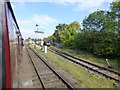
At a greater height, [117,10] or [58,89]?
[117,10]

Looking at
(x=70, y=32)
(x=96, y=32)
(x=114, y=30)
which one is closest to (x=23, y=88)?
(x=114, y=30)

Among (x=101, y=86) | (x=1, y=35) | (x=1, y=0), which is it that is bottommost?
(x=101, y=86)

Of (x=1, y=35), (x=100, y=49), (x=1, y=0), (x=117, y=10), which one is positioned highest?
(x=117, y=10)

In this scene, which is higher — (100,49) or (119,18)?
(119,18)

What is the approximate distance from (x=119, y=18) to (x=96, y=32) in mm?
5143

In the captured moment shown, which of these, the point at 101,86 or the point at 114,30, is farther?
the point at 114,30

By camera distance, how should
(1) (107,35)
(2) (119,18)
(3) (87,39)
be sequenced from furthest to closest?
(3) (87,39), (1) (107,35), (2) (119,18)

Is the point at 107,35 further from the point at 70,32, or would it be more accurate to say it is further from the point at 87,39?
the point at 70,32

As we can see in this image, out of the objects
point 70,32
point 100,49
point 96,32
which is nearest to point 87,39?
point 96,32

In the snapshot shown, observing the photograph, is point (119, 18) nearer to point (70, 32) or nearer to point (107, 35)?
point (107, 35)

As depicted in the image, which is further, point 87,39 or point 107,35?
point 87,39

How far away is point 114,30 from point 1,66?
47.9 ft

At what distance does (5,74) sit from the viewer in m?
2.15

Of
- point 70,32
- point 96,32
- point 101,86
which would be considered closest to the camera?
point 101,86
